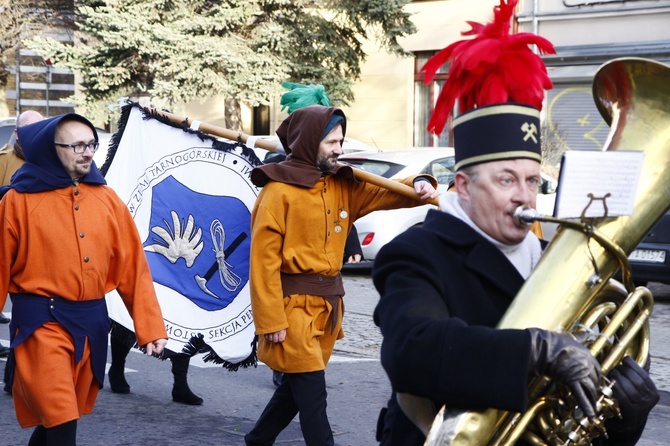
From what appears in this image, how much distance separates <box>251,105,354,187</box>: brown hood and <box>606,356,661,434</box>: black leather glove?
9.98 ft

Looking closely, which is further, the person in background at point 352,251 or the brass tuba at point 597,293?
the person in background at point 352,251

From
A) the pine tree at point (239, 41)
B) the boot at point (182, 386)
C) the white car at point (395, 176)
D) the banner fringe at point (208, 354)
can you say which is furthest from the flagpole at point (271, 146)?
A: the pine tree at point (239, 41)

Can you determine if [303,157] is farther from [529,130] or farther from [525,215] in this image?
[525,215]

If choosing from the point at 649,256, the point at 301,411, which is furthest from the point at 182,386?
the point at 649,256

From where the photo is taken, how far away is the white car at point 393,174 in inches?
496

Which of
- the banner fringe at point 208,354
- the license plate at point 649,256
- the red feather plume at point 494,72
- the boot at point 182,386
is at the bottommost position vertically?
the boot at point 182,386

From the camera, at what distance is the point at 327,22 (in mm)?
23000

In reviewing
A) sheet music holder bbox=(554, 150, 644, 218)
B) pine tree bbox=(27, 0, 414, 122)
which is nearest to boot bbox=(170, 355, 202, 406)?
sheet music holder bbox=(554, 150, 644, 218)

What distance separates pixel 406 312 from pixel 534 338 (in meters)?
0.29

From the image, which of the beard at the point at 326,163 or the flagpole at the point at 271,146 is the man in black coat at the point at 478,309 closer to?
the flagpole at the point at 271,146

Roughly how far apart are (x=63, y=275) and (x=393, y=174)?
8.25 m

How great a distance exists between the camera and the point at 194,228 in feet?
21.3

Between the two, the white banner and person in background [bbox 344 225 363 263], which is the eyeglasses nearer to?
the white banner

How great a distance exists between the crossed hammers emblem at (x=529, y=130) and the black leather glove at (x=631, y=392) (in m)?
0.54
